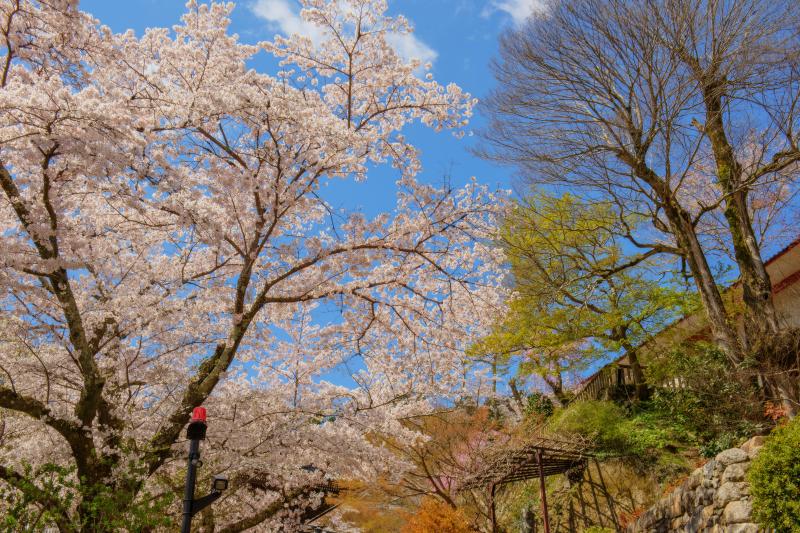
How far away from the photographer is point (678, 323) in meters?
13.8

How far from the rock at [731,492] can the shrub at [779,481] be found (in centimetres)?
69

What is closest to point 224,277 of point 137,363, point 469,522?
point 137,363

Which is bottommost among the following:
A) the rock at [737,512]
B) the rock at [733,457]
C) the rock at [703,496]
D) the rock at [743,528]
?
the rock at [743,528]

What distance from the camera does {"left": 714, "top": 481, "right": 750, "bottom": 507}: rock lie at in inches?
249

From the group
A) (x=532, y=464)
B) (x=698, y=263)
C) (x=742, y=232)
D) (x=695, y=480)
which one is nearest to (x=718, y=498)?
(x=695, y=480)

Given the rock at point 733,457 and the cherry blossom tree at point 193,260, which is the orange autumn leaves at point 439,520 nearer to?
the cherry blossom tree at point 193,260

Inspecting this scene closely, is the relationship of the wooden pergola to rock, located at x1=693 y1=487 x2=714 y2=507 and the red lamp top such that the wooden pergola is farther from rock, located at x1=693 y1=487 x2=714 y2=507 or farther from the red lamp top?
the red lamp top

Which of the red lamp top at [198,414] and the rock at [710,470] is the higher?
the red lamp top at [198,414]

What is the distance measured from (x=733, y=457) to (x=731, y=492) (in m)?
0.41

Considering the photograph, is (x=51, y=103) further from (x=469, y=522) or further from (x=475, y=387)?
(x=475, y=387)

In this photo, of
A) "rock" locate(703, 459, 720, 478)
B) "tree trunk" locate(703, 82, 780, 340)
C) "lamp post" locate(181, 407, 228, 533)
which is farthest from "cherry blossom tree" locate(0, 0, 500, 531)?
"tree trunk" locate(703, 82, 780, 340)

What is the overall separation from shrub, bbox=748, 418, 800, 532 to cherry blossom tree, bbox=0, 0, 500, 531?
3817 millimetres

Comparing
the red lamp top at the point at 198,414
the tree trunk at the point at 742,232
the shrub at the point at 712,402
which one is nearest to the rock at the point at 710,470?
the shrub at the point at 712,402

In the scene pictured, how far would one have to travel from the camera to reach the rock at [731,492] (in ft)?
20.8
